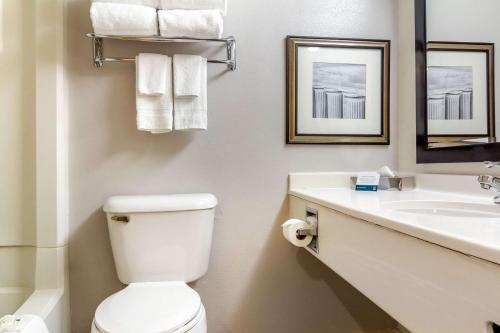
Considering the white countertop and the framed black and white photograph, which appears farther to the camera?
the framed black and white photograph

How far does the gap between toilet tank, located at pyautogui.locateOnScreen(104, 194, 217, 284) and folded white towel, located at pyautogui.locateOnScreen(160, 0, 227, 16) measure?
80 centimetres

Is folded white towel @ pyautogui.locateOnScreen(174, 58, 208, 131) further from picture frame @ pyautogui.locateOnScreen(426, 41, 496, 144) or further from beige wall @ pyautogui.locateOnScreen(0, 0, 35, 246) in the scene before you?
picture frame @ pyautogui.locateOnScreen(426, 41, 496, 144)

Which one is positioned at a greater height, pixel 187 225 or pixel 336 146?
pixel 336 146

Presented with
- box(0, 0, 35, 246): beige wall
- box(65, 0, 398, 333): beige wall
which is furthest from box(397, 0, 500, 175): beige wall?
box(0, 0, 35, 246): beige wall

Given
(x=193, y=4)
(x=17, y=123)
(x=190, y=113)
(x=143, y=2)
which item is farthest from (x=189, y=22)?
(x=17, y=123)

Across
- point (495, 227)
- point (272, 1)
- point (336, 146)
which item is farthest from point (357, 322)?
point (272, 1)

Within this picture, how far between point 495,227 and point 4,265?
1753 millimetres

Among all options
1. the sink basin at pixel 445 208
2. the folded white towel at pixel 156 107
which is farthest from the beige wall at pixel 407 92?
the folded white towel at pixel 156 107

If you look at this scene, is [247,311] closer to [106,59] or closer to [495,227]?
[495,227]

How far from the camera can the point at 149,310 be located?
1042 millimetres

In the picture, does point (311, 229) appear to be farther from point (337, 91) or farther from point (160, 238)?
point (337, 91)

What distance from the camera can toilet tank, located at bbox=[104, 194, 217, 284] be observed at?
1301 millimetres

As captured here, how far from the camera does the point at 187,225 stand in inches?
52.3

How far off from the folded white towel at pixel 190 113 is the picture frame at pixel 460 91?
1007 mm
